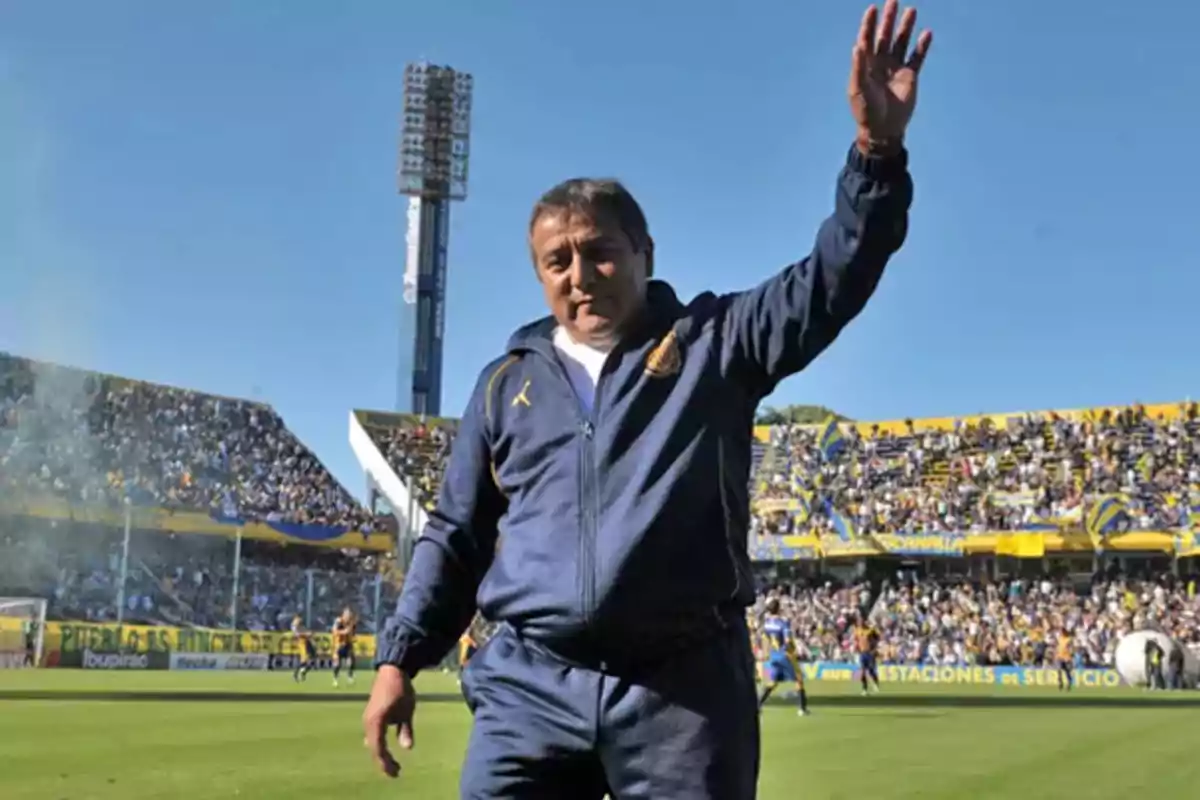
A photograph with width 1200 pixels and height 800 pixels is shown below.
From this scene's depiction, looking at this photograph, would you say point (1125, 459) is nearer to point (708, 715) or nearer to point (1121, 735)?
point (1121, 735)

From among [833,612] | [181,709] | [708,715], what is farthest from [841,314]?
[833,612]

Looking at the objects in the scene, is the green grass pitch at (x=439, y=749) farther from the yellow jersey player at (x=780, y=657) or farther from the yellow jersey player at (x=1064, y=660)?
the yellow jersey player at (x=1064, y=660)

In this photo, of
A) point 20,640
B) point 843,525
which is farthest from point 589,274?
point 843,525

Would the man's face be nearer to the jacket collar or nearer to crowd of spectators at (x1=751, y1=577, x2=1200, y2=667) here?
the jacket collar

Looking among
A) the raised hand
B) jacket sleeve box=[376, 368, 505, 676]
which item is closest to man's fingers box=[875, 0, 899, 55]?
the raised hand

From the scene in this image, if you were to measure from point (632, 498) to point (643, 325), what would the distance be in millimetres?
466

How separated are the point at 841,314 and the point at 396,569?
53344 millimetres

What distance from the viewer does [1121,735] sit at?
54.6 feet

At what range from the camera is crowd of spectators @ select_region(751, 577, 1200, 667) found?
132 feet

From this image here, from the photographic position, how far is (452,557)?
352 cm

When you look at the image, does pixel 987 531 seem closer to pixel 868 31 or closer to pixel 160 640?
pixel 160 640

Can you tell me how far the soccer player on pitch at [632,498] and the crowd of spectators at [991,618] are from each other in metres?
38.7

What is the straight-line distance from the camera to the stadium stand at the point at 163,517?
143 ft

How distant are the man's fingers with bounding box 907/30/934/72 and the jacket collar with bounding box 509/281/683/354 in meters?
0.80
